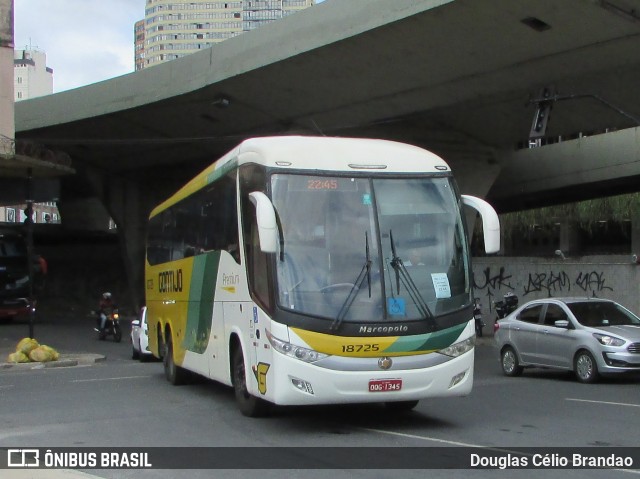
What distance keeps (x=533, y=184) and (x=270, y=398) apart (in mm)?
29015

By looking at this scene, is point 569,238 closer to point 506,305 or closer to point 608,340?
point 506,305

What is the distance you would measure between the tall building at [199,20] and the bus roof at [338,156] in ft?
613

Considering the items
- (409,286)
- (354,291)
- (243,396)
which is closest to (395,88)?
(243,396)

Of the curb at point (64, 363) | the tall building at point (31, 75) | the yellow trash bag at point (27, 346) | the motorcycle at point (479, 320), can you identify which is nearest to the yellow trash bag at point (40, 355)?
the yellow trash bag at point (27, 346)

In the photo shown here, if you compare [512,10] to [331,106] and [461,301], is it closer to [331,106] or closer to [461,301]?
[331,106]

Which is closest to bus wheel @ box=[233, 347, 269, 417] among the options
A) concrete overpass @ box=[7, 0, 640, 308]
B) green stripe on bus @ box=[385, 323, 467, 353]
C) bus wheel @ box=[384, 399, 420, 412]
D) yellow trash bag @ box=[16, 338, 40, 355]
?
bus wheel @ box=[384, 399, 420, 412]

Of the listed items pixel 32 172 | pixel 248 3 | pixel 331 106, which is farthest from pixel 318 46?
pixel 248 3

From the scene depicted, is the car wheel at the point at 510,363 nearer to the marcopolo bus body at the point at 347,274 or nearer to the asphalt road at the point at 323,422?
the asphalt road at the point at 323,422

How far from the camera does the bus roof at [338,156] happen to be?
10.7m

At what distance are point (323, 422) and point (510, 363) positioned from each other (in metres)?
8.13

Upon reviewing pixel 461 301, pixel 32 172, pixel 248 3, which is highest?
pixel 248 3

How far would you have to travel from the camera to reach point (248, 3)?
193m

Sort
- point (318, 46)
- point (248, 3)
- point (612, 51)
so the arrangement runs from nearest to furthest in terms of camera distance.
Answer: point (612, 51) < point (318, 46) < point (248, 3)

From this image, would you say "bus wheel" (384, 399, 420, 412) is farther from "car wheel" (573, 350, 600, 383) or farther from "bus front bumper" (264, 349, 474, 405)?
"car wheel" (573, 350, 600, 383)
